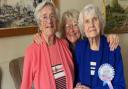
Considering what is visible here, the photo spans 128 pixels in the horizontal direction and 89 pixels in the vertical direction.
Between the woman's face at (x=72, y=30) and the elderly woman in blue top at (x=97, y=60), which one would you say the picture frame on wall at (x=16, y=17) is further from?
the elderly woman in blue top at (x=97, y=60)

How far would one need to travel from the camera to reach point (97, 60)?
193 cm

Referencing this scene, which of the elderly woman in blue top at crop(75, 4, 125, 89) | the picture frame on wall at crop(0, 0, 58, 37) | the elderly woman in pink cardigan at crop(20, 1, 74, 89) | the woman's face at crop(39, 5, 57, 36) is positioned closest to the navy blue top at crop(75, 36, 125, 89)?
the elderly woman in blue top at crop(75, 4, 125, 89)

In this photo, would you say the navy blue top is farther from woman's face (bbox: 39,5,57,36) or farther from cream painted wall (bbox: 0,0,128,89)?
cream painted wall (bbox: 0,0,128,89)

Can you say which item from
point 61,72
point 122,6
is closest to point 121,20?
point 122,6

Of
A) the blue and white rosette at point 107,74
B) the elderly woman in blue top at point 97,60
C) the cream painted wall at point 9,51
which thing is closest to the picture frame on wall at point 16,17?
the cream painted wall at point 9,51

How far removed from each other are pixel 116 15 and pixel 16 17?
1166 mm

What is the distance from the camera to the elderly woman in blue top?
1917mm

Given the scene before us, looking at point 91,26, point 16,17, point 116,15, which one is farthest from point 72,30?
point 116,15

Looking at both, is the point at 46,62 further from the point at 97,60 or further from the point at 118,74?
the point at 118,74

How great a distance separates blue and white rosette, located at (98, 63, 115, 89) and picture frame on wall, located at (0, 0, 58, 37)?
821mm

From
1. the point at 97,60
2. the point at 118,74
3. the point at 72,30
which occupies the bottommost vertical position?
the point at 118,74

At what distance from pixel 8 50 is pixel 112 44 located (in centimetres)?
94

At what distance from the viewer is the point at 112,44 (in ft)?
6.37

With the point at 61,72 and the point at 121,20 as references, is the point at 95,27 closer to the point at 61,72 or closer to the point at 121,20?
the point at 61,72
